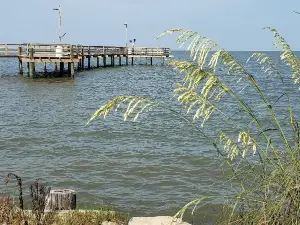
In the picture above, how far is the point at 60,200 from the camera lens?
6414 mm

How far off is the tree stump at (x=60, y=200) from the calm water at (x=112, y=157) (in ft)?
5.57

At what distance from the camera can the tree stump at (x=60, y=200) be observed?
6.36 m

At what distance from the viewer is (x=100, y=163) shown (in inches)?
436

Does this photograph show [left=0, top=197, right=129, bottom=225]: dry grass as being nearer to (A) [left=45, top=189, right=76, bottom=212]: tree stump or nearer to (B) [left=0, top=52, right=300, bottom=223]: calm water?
(A) [left=45, top=189, right=76, bottom=212]: tree stump

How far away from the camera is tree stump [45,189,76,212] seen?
6.36m

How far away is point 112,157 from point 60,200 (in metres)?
5.28

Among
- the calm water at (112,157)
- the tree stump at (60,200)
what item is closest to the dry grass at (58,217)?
the tree stump at (60,200)

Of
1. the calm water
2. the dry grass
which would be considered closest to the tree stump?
the dry grass

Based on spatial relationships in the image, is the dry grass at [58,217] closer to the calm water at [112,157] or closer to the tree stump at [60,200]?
the tree stump at [60,200]

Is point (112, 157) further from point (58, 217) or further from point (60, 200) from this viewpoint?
point (58, 217)

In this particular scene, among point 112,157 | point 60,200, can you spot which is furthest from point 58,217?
point 112,157

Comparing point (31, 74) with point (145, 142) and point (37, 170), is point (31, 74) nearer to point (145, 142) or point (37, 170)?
point (145, 142)

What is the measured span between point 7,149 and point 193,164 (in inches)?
206

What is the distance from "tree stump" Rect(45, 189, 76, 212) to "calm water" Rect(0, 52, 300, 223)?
1699mm
